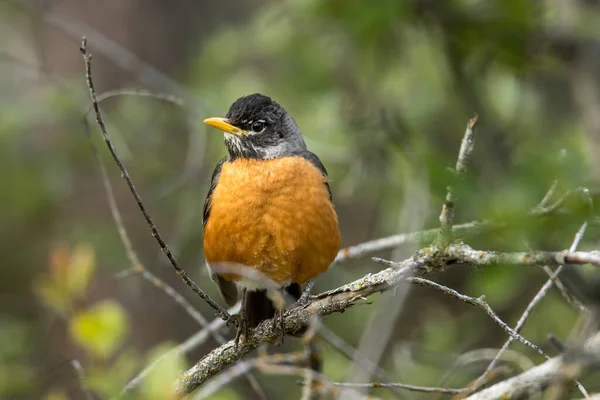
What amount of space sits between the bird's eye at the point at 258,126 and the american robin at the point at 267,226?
1.05 ft

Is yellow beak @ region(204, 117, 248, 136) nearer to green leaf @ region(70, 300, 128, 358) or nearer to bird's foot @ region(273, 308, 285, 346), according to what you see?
bird's foot @ region(273, 308, 285, 346)

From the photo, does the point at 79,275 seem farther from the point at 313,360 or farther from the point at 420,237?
the point at 420,237

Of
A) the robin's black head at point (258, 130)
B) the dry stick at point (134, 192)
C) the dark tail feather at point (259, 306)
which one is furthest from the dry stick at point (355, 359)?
the robin's black head at point (258, 130)

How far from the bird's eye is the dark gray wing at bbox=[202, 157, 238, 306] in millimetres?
282

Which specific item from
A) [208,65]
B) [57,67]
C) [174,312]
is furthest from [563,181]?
[57,67]

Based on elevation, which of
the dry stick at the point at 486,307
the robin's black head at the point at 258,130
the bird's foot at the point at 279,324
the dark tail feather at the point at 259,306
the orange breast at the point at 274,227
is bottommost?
the dark tail feather at the point at 259,306

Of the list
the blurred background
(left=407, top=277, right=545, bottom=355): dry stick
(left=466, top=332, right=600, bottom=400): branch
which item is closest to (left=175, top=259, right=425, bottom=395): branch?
(left=407, top=277, right=545, bottom=355): dry stick

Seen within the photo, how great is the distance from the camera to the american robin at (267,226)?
12.7 feet

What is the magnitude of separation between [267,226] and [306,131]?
2.03 meters

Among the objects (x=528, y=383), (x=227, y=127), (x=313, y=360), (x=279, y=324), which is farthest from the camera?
(x=227, y=127)

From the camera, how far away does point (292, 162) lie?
424cm

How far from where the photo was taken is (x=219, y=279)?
4.31 metres

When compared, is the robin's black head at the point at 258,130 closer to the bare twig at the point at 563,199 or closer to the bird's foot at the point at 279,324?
the bird's foot at the point at 279,324

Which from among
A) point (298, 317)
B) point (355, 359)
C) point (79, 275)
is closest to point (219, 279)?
point (298, 317)
